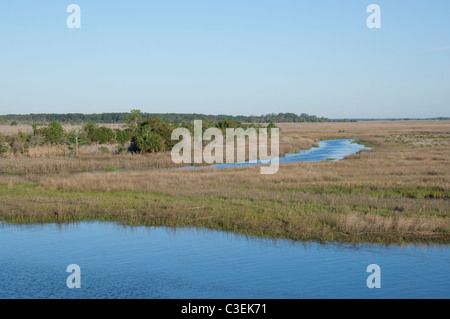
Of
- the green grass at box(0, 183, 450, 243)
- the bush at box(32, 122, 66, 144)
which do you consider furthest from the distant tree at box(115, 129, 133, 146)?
the green grass at box(0, 183, 450, 243)

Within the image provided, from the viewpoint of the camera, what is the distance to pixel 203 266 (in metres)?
14.2

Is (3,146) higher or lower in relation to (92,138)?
lower

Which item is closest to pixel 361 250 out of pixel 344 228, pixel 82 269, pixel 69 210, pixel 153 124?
pixel 344 228

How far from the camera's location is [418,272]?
43.3 ft

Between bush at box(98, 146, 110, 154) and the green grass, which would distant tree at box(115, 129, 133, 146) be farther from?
the green grass

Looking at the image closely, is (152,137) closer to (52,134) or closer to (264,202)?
(52,134)

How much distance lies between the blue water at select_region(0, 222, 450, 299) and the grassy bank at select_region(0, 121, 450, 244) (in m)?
0.90

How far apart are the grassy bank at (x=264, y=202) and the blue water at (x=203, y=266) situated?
0.90 m

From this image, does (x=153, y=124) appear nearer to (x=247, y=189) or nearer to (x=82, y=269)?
(x=247, y=189)

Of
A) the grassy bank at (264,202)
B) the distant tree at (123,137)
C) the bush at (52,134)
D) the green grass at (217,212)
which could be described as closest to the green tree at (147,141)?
the distant tree at (123,137)

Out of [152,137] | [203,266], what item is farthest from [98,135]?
[203,266]

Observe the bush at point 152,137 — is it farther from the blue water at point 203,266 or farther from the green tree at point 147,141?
the blue water at point 203,266

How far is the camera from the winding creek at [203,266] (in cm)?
1198
